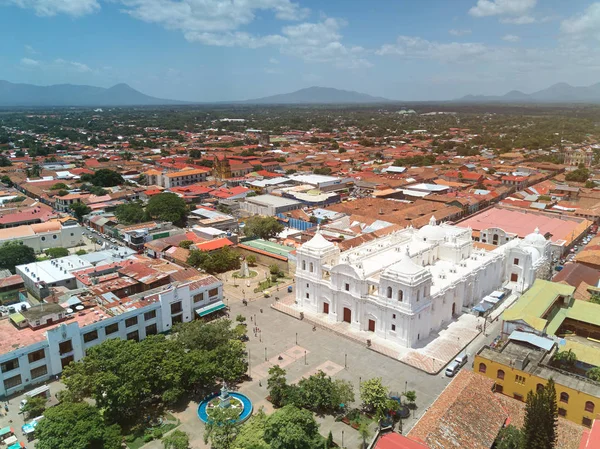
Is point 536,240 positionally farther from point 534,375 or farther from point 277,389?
point 277,389

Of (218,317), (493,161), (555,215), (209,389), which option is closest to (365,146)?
(493,161)

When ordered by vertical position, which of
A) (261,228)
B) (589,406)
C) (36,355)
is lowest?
(589,406)

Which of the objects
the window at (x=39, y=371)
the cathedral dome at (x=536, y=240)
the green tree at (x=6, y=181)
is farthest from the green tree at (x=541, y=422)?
the green tree at (x=6, y=181)

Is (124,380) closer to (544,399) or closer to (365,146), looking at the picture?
(544,399)

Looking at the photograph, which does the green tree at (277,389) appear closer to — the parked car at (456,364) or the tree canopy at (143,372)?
the tree canopy at (143,372)

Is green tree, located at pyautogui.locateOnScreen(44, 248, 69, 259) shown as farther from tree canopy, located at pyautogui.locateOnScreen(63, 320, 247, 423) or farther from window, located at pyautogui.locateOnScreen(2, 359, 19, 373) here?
tree canopy, located at pyautogui.locateOnScreen(63, 320, 247, 423)

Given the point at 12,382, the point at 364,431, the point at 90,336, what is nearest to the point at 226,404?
the point at 364,431
